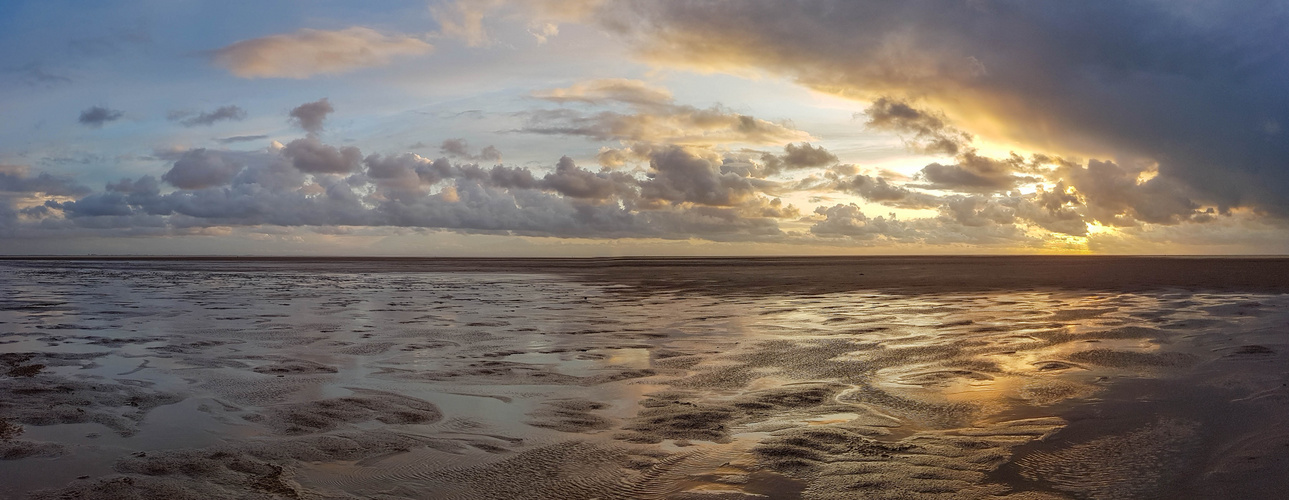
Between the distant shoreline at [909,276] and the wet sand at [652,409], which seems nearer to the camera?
the wet sand at [652,409]

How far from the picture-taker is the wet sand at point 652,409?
20.2ft

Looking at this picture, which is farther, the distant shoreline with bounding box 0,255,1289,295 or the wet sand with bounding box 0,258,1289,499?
the distant shoreline with bounding box 0,255,1289,295

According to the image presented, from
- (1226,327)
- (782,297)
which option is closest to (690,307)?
(782,297)

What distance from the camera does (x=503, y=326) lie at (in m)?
18.8

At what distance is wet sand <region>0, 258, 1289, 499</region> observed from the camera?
20.2ft

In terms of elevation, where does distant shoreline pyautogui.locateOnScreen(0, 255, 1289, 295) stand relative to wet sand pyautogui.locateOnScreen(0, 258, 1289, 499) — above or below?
above

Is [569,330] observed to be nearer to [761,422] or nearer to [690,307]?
[690,307]

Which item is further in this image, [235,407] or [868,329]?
[868,329]

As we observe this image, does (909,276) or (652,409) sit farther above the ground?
(909,276)

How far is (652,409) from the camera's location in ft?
29.3

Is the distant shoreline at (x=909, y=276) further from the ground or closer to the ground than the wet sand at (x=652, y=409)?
further from the ground

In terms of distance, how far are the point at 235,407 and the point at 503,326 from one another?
977 cm

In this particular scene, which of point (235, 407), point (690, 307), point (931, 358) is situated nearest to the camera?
point (235, 407)

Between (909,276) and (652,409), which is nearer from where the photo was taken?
(652,409)
